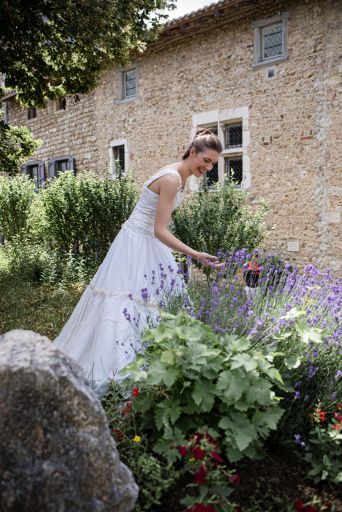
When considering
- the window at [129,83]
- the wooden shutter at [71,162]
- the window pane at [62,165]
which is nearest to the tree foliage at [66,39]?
the window at [129,83]

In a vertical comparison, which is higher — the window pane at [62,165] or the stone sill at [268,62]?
the stone sill at [268,62]

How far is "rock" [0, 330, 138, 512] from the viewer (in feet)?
5.50

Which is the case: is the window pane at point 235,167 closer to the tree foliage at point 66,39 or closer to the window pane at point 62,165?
the tree foliage at point 66,39

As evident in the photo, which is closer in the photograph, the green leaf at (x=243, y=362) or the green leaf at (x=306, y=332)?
the green leaf at (x=243, y=362)

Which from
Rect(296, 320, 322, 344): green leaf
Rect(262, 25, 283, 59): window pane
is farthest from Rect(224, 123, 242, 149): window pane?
Rect(296, 320, 322, 344): green leaf

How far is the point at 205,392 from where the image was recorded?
86.0 inches

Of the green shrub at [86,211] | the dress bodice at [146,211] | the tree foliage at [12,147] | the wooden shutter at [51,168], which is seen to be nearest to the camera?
the dress bodice at [146,211]

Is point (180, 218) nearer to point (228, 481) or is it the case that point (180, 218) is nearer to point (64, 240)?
point (64, 240)

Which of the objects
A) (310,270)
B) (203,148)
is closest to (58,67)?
(203,148)

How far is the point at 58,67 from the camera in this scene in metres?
7.19

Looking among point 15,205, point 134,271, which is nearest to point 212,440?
point 134,271

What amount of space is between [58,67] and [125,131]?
4.89 meters

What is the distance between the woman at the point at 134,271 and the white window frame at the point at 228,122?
19.6 ft

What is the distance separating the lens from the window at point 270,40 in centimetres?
867
